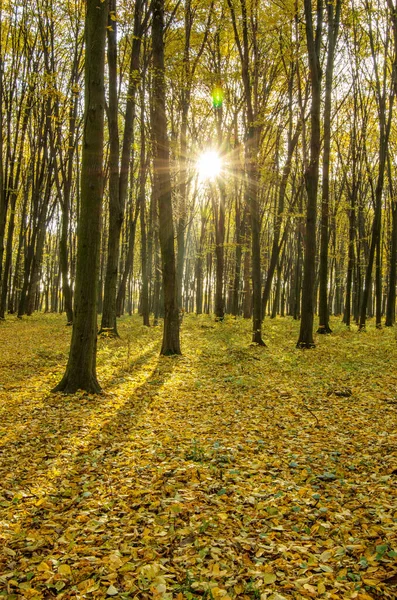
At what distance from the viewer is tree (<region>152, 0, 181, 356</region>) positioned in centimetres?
1106

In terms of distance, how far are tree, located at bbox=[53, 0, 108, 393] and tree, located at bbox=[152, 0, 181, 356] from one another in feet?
11.8

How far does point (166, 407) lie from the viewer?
293 inches

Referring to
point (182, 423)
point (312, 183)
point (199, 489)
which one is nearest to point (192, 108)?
point (312, 183)

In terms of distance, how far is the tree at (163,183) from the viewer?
36.3ft

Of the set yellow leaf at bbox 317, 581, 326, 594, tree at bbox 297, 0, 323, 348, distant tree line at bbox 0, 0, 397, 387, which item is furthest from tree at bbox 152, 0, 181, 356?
yellow leaf at bbox 317, 581, 326, 594

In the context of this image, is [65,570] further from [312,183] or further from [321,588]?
[312,183]

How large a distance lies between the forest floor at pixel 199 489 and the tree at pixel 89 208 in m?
0.64

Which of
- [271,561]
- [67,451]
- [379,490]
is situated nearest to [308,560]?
[271,561]

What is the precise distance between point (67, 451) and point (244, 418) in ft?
9.33

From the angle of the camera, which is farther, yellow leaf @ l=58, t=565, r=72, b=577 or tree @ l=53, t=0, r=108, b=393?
tree @ l=53, t=0, r=108, b=393

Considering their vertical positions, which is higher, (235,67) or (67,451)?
(235,67)

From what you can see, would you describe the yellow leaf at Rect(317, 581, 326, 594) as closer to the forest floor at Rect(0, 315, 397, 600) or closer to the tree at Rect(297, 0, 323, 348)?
the forest floor at Rect(0, 315, 397, 600)

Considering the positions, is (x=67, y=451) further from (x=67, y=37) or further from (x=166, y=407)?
(x=67, y=37)

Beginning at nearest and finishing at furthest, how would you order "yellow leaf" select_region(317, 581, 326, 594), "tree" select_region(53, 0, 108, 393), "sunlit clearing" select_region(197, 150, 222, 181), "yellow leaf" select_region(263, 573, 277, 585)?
1. "yellow leaf" select_region(317, 581, 326, 594)
2. "yellow leaf" select_region(263, 573, 277, 585)
3. "tree" select_region(53, 0, 108, 393)
4. "sunlit clearing" select_region(197, 150, 222, 181)
